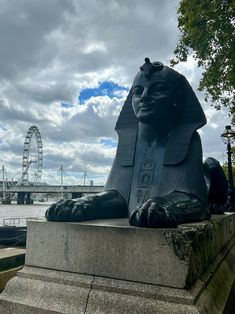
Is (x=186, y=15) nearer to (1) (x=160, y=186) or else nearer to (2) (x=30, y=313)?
(1) (x=160, y=186)

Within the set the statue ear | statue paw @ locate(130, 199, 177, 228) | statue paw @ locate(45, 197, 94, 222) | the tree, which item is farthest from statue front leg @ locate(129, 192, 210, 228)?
the tree

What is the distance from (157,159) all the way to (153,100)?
2.45 feet

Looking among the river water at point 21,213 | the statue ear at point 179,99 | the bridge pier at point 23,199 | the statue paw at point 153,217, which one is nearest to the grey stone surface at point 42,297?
the statue paw at point 153,217

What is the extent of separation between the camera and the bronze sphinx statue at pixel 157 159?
3.46 m

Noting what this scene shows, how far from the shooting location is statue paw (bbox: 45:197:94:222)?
3137mm

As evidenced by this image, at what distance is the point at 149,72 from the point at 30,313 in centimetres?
289

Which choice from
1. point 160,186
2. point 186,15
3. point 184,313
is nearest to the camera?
point 184,313

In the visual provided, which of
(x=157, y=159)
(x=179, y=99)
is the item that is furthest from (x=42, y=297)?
(x=179, y=99)

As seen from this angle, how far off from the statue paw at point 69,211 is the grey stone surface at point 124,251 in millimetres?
143

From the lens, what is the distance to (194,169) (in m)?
3.77

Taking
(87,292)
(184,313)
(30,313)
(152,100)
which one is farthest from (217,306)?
(152,100)

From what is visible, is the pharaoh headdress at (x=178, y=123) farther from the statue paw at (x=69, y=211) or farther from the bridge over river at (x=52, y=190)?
the bridge over river at (x=52, y=190)

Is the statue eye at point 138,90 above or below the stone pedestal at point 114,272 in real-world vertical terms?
above

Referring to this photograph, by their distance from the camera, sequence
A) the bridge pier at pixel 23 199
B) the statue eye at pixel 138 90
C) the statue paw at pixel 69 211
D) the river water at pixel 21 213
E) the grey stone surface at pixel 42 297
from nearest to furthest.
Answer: the grey stone surface at pixel 42 297 → the statue paw at pixel 69 211 → the statue eye at pixel 138 90 → the river water at pixel 21 213 → the bridge pier at pixel 23 199
